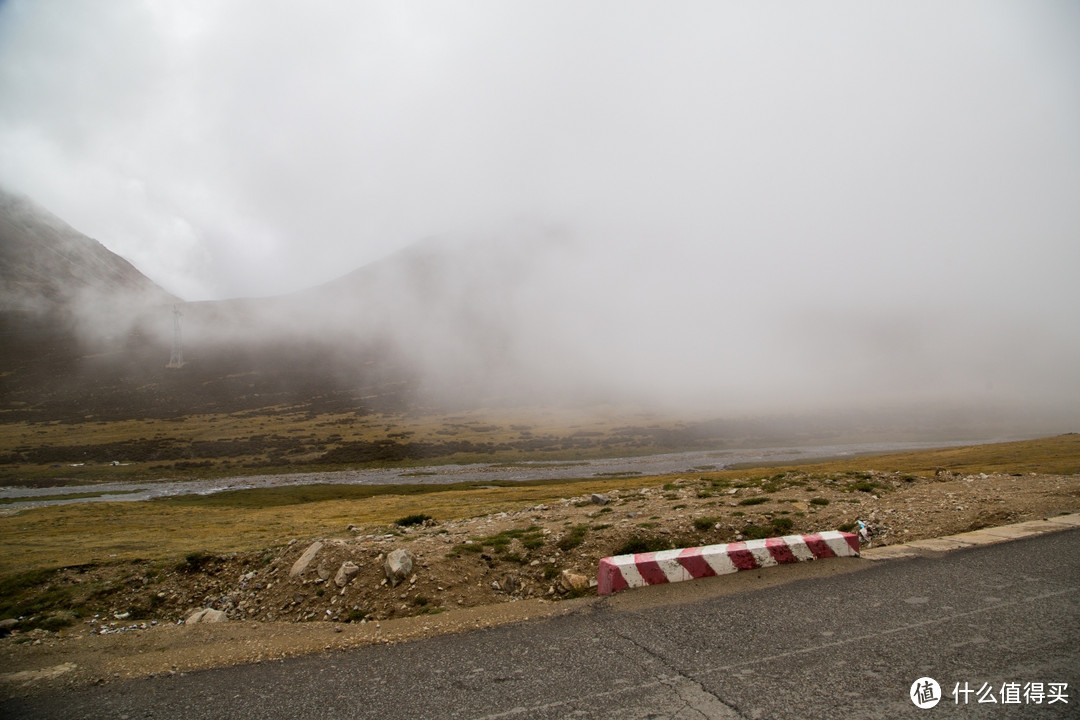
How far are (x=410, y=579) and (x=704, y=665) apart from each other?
20.8ft

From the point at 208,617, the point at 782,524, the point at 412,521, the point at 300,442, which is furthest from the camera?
the point at 300,442

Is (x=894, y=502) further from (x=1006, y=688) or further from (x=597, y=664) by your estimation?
(x=597, y=664)

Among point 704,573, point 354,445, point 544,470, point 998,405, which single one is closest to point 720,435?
point 544,470

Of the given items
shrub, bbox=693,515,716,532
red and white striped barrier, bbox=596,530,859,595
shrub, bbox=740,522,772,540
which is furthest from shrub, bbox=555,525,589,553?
shrub, bbox=740,522,772,540

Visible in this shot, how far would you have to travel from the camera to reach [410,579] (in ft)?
35.8

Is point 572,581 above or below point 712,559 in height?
below

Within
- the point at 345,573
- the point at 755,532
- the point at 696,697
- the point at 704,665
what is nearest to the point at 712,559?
the point at 755,532

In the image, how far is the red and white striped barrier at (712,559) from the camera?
32.5 feet

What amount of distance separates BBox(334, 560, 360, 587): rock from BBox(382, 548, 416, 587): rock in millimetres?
644

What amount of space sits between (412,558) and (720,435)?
397 ft

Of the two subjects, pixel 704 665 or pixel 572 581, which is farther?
pixel 572 581

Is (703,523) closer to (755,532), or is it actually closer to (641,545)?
(755,532)

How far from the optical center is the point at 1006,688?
5883mm

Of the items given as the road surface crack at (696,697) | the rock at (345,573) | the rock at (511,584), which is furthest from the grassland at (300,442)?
the road surface crack at (696,697)
